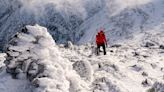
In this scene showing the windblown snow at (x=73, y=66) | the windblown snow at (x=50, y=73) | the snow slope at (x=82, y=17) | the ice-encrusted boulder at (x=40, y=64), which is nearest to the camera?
the ice-encrusted boulder at (x=40, y=64)

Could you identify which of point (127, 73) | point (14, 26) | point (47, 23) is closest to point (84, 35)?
point (47, 23)

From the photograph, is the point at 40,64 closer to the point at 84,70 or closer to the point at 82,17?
the point at 84,70

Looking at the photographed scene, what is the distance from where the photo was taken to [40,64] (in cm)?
A: 1822

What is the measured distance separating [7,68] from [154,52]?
14656mm

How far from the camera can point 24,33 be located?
65.2ft

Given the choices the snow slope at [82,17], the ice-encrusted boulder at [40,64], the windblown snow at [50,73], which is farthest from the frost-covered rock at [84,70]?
the snow slope at [82,17]

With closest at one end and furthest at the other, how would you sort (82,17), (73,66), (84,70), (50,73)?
(50,73) < (84,70) < (73,66) < (82,17)

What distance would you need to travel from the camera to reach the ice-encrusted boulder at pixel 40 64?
682 inches

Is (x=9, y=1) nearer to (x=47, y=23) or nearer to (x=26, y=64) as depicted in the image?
(x=47, y=23)

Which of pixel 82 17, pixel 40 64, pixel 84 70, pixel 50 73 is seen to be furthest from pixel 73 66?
pixel 82 17

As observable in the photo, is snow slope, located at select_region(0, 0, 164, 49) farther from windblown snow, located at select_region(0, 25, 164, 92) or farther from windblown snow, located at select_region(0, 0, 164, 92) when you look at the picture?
windblown snow, located at select_region(0, 25, 164, 92)

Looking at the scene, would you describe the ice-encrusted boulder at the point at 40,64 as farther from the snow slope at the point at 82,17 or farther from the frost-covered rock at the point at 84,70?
the snow slope at the point at 82,17

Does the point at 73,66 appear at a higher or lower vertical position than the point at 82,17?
lower

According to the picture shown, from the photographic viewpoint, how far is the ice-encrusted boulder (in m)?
17.3
